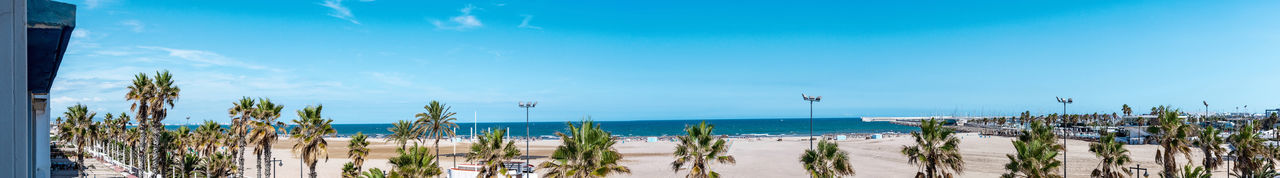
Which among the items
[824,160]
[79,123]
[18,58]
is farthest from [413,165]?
[79,123]

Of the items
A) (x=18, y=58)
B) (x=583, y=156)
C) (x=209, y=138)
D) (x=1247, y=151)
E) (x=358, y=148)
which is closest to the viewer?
(x=18, y=58)

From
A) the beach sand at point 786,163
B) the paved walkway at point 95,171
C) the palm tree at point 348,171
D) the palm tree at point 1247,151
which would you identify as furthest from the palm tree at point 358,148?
the palm tree at point 1247,151

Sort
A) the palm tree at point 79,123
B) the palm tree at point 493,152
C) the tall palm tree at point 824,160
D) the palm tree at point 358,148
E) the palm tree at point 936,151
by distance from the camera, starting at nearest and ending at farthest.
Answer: the palm tree at point 936,151, the tall palm tree at point 824,160, the palm tree at point 493,152, the palm tree at point 358,148, the palm tree at point 79,123

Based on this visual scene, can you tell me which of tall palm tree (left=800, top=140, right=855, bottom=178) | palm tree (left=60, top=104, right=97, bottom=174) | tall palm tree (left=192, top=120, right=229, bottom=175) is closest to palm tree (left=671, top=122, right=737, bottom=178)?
tall palm tree (left=800, top=140, right=855, bottom=178)

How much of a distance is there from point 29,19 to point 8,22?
32 centimetres

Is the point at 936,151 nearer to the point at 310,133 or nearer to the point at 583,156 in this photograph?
the point at 583,156

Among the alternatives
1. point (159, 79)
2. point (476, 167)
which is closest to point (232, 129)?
point (159, 79)

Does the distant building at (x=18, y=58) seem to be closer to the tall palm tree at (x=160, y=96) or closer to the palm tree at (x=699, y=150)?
the palm tree at (x=699, y=150)

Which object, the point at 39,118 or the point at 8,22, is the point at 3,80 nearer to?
the point at 8,22

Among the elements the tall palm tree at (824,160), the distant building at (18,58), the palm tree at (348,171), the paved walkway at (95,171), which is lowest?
the paved walkway at (95,171)

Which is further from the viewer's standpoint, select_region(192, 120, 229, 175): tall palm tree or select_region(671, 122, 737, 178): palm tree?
select_region(192, 120, 229, 175): tall palm tree

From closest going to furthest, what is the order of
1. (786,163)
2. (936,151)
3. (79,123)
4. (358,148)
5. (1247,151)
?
(936,151) < (358,148) < (1247,151) < (79,123) < (786,163)

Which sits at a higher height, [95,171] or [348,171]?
[348,171]

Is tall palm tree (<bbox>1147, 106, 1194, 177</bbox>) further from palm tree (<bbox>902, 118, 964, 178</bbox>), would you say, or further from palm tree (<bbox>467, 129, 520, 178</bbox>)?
palm tree (<bbox>467, 129, 520, 178</bbox>)
